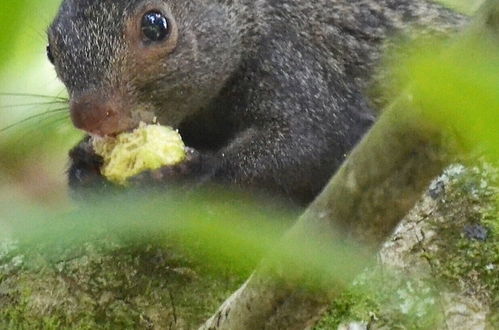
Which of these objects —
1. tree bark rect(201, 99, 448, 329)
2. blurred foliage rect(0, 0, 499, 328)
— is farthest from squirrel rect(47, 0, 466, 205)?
blurred foliage rect(0, 0, 499, 328)

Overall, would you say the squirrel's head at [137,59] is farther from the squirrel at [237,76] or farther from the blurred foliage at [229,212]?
the blurred foliage at [229,212]

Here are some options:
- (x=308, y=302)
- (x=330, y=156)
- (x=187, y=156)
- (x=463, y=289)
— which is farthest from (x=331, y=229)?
(x=330, y=156)

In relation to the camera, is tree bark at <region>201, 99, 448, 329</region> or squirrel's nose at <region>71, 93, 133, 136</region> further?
squirrel's nose at <region>71, 93, 133, 136</region>

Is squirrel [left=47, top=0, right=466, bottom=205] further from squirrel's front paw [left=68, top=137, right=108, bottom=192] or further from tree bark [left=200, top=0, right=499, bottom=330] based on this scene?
tree bark [left=200, top=0, right=499, bottom=330]

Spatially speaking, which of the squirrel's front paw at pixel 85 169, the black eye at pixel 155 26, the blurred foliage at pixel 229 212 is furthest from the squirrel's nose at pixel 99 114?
the blurred foliage at pixel 229 212

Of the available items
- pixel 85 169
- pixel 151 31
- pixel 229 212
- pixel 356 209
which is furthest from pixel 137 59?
pixel 229 212

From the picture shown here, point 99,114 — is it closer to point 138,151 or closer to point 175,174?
point 138,151

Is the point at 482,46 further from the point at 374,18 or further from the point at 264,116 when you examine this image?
the point at 374,18
